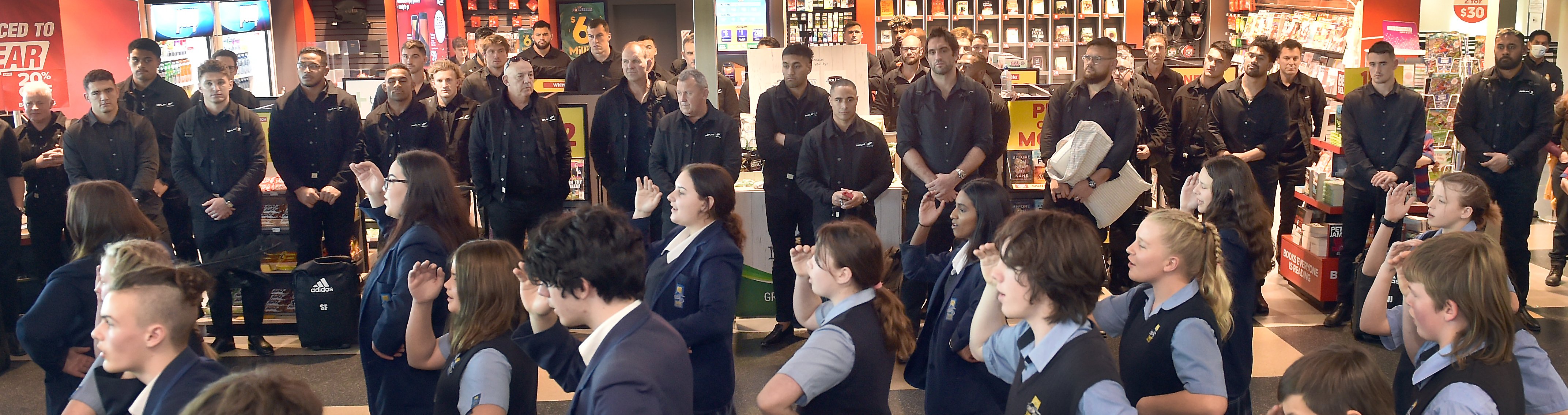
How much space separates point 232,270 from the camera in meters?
5.05

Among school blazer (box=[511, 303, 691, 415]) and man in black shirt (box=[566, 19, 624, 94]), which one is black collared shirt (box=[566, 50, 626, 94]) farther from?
school blazer (box=[511, 303, 691, 415])

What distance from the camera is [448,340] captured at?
287 cm

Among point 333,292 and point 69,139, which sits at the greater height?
point 69,139

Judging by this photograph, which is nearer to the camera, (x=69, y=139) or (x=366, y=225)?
(x=69, y=139)

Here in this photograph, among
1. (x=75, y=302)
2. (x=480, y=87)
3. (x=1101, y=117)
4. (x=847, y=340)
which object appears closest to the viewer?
(x=847, y=340)

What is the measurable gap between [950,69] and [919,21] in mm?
8274

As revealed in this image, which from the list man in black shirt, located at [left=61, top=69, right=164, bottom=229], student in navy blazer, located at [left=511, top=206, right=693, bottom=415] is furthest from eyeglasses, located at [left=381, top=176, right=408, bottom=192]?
man in black shirt, located at [left=61, top=69, right=164, bottom=229]

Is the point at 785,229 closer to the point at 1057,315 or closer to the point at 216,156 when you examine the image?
the point at 216,156

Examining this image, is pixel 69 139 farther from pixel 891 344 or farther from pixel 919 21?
pixel 919 21

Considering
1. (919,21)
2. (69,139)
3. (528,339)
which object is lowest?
(528,339)

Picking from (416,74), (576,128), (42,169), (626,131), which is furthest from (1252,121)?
(42,169)

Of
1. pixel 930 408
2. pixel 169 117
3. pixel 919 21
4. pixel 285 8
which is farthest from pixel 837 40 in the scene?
pixel 930 408

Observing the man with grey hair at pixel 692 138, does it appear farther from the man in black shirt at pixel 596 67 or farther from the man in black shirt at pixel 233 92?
the man in black shirt at pixel 233 92

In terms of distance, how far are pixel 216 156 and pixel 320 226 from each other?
1.89ft
